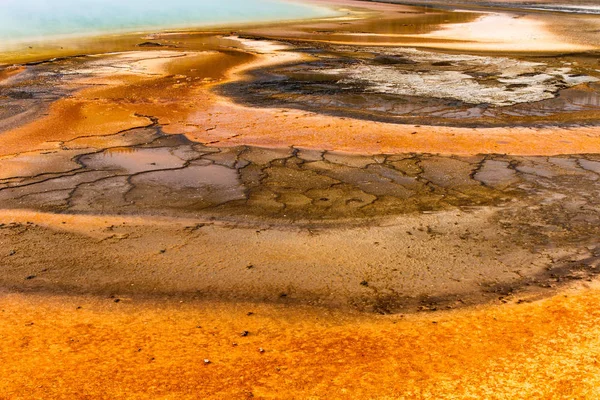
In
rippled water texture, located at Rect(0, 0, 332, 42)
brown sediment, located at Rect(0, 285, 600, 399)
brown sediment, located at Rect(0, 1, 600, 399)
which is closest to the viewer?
brown sediment, located at Rect(0, 285, 600, 399)

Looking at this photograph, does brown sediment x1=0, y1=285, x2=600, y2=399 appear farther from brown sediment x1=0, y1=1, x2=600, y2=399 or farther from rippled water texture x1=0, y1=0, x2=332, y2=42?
rippled water texture x1=0, y1=0, x2=332, y2=42

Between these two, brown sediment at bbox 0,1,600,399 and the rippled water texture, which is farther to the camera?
the rippled water texture

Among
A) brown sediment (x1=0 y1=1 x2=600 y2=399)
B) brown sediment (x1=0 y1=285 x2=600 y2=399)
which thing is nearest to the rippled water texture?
brown sediment (x1=0 y1=1 x2=600 y2=399)

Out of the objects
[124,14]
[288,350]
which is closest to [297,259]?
[288,350]

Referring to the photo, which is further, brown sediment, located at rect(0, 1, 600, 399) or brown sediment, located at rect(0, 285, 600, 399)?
brown sediment, located at rect(0, 1, 600, 399)

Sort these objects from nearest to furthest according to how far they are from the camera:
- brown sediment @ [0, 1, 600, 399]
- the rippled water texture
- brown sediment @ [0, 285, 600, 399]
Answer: brown sediment @ [0, 285, 600, 399], brown sediment @ [0, 1, 600, 399], the rippled water texture

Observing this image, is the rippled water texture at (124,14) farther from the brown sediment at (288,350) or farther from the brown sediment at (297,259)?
the brown sediment at (288,350)

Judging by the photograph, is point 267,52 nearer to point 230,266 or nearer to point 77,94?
point 77,94

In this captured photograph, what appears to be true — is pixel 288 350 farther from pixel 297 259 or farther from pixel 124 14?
pixel 124 14

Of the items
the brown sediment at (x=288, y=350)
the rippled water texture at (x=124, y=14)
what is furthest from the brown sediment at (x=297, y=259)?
the rippled water texture at (x=124, y=14)

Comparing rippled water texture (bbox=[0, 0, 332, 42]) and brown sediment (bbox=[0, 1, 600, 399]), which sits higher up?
rippled water texture (bbox=[0, 0, 332, 42])
